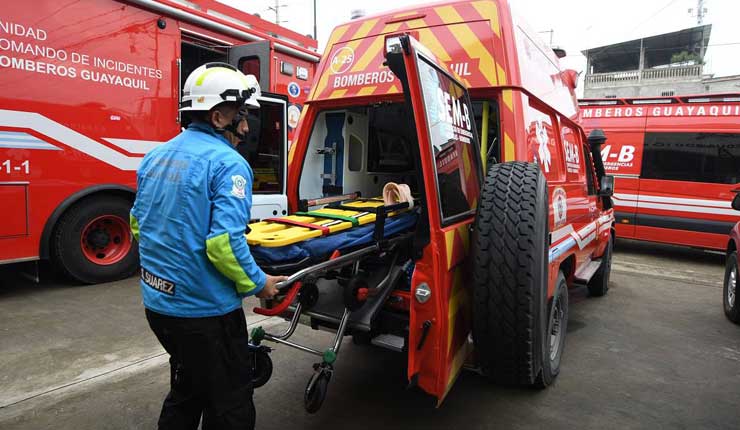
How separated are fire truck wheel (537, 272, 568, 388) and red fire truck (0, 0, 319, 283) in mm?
2590

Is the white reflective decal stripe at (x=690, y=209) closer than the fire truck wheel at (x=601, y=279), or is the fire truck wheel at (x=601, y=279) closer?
the fire truck wheel at (x=601, y=279)

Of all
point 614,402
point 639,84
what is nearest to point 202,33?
point 614,402

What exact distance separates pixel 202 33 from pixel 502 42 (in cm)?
428

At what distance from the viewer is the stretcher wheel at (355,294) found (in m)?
2.44

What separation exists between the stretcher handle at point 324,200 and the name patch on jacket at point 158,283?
143 cm

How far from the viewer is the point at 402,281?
283cm

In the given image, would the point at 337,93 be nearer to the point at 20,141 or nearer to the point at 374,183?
the point at 374,183

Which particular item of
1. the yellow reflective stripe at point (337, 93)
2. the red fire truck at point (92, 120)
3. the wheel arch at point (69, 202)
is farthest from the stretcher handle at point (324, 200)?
the wheel arch at point (69, 202)

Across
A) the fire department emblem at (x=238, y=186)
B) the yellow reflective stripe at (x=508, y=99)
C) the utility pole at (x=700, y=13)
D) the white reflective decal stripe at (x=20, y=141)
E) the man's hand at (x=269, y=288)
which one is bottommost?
the man's hand at (x=269, y=288)

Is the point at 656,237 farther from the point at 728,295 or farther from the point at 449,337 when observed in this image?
the point at 449,337

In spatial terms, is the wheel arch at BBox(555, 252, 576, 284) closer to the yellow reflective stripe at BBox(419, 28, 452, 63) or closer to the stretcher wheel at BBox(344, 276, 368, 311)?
the yellow reflective stripe at BBox(419, 28, 452, 63)

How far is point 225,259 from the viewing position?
1.83 meters

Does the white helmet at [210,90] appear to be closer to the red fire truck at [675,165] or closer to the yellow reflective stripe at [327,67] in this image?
the yellow reflective stripe at [327,67]

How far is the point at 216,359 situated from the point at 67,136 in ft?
13.1
